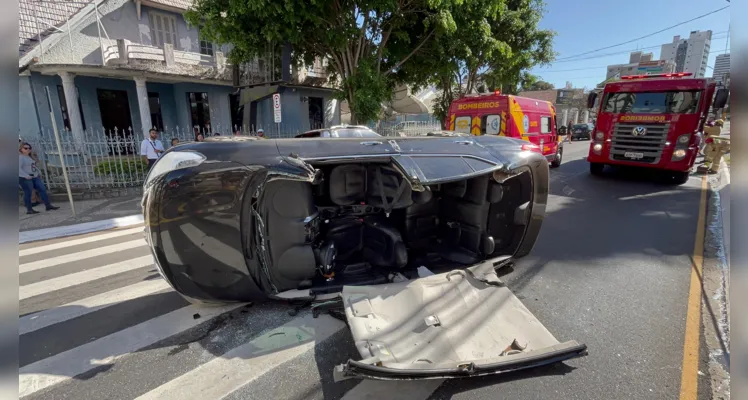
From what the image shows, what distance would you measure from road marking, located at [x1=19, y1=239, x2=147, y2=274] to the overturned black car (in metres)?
3.24

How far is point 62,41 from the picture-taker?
1090 centimetres

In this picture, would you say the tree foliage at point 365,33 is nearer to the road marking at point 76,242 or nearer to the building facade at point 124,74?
the building facade at point 124,74

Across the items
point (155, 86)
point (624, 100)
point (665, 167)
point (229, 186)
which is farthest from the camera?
point (155, 86)

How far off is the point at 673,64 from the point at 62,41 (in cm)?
4339

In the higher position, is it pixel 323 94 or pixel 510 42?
pixel 510 42

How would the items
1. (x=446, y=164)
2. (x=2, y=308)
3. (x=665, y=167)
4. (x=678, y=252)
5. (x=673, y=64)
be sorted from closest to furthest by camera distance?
(x=2, y=308), (x=446, y=164), (x=678, y=252), (x=665, y=167), (x=673, y=64)

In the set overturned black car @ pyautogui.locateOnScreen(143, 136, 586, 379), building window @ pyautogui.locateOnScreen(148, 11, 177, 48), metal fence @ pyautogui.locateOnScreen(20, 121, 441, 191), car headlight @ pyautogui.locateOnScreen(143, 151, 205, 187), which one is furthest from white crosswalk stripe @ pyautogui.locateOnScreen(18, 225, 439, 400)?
building window @ pyautogui.locateOnScreen(148, 11, 177, 48)

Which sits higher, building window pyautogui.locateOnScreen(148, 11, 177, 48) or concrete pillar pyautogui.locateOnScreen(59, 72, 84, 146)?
building window pyautogui.locateOnScreen(148, 11, 177, 48)

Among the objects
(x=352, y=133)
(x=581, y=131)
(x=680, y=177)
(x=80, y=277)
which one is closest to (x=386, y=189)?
(x=352, y=133)

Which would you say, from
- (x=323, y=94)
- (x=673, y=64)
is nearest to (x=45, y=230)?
(x=323, y=94)

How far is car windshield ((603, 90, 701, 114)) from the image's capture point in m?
8.59

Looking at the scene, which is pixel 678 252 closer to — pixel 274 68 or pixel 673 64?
pixel 274 68

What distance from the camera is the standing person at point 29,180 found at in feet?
23.5

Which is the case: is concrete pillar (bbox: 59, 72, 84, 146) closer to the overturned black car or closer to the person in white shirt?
the person in white shirt
